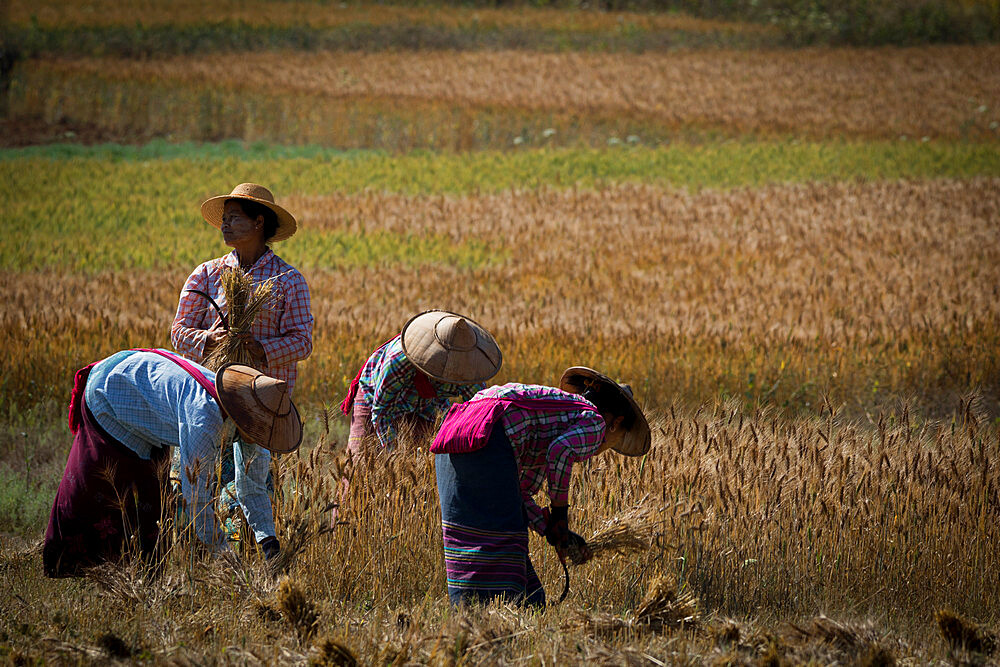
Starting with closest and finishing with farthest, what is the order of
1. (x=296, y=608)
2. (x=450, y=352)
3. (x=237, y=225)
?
(x=296, y=608) < (x=450, y=352) < (x=237, y=225)

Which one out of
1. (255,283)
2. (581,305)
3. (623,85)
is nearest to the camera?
(255,283)

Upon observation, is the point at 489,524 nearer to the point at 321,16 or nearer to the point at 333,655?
the point at 333,655

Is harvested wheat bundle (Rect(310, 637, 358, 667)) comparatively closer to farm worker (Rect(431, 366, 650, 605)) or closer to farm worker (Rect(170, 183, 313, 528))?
farm worker (Rect(431, 366, 650, 605))

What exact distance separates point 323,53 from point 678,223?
2509 cm

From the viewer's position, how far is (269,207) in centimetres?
480

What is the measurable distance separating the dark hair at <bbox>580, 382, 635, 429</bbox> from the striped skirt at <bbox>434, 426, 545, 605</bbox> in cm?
51

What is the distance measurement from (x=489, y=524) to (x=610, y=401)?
A: 732mm

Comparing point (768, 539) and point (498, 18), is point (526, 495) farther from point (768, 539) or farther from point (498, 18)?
point (498, 18)

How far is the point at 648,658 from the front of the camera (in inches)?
129

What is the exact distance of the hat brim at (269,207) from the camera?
4777mm

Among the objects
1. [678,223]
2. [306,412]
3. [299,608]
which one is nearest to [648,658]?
[299,608]

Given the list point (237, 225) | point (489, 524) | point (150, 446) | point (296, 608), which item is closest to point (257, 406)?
point (150, 446)

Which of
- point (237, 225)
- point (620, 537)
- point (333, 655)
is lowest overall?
point (333, 655)

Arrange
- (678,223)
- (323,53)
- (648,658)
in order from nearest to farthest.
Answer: (648,658), (678,223), (323,53)
